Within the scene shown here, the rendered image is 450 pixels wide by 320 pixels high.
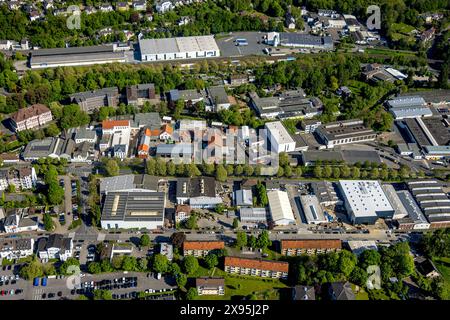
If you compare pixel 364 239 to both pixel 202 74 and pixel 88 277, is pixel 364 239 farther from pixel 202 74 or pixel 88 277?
pixel 202 74

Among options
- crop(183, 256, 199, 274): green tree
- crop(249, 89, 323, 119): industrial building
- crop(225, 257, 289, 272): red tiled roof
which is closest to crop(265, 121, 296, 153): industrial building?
crop(249, 89, 323, 119): industrial building

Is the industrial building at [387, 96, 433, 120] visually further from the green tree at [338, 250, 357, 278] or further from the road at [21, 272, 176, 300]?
the road at [21, 272, 176, 300]

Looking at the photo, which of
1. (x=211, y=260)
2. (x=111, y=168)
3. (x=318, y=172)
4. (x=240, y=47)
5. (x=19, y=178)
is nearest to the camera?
(x=211, y=260)

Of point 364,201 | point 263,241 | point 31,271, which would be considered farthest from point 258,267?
point 31,271

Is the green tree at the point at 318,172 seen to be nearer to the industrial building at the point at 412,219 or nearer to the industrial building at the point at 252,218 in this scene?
the industrial building at the point at 252,218

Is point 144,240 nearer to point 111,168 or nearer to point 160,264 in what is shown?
point 160,264

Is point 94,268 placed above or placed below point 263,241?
below

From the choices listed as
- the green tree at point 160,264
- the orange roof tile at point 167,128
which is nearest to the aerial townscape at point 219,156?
the green tree at point 160,264
